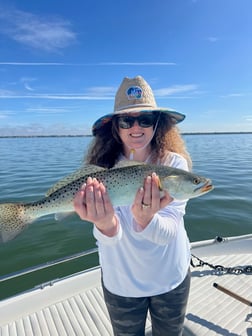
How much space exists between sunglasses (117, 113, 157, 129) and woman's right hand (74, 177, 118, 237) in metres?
0.76

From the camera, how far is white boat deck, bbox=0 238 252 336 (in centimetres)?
417

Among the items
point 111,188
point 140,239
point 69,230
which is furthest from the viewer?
point 69,230

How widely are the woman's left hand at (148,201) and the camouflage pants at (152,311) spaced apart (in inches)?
34.4

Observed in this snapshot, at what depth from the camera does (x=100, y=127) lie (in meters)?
3.60

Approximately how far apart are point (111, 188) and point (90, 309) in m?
2.99

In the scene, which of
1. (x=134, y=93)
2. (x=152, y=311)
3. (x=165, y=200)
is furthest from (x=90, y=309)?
(x=134, y=93)

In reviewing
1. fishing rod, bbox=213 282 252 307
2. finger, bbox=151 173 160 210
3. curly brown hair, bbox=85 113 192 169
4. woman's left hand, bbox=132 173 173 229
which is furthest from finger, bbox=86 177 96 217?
fishing rod, bbox=213 282 252 307

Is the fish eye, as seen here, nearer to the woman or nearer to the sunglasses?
the woman

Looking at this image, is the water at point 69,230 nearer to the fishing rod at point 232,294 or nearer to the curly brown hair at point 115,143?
the curly brown hair at point 115,143

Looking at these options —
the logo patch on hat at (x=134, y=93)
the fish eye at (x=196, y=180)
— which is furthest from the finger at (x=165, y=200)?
the logo patch on hat at (x=134, y=93)

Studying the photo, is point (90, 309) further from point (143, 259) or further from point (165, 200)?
point (165, 200)

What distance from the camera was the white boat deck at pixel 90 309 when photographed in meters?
4.17

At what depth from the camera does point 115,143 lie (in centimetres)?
346

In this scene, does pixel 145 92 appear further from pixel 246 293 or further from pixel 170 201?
pixel 246 293
